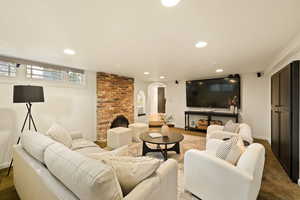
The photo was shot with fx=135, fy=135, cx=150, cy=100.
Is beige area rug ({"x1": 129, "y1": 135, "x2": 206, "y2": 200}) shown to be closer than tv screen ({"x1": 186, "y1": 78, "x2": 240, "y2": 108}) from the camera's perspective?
Yes

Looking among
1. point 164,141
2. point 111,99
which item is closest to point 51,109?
point 111,99

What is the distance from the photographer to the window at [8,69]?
8.31 ft

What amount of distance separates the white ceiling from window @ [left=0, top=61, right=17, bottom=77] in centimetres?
34

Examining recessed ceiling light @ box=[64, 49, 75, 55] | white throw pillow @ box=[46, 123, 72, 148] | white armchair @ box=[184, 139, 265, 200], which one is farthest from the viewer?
recessed ceiling light @ box=[64, 49, 75, 55]

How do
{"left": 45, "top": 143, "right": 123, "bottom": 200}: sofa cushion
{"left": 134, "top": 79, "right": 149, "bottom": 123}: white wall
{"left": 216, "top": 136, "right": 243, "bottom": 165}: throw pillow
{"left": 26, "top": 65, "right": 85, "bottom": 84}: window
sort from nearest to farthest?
{"left": 45, "top": 143, "right": 123, "bottom": 200}: sofa cushion
{"left": 216, "top": 136, "right": 243, "bottom": 165}: throw pillow
{"left": 26, "top": 65, "right": 85, "bottom": 84}: window
{"left": 134, "top": 79, "right": 149, "bottom": 123}: white wall

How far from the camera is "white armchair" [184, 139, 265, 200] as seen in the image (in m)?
1.32

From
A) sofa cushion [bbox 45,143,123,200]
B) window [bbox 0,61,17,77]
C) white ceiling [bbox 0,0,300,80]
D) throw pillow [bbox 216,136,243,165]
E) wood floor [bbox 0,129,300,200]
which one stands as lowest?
wood floor [bbox 0,129,300,200]

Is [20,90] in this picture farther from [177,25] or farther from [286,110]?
[286,110]

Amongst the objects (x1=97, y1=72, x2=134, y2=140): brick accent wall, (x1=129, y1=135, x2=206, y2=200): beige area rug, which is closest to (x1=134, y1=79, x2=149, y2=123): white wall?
(x1=97, y1=72, x2=134, y2=140): brick accent wall

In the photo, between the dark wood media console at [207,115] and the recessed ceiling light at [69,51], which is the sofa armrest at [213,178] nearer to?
the recessed ceiling light at [69,51]

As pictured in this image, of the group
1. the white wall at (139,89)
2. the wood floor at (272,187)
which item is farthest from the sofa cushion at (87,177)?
the white wall at (139,89)

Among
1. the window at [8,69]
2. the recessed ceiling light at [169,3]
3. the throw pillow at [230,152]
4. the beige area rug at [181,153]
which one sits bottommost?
the beige area rug at [181,153]

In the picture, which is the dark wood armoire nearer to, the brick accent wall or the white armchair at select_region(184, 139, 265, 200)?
the white armchair at select_region(184, 139, 265, 200)

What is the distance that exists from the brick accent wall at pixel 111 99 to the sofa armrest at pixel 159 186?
10.5ft
